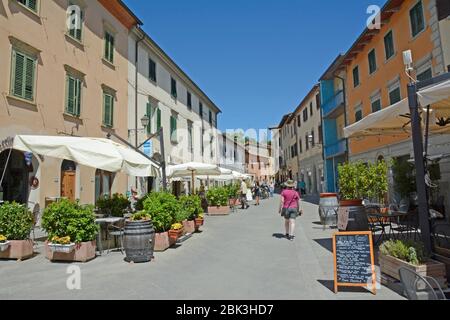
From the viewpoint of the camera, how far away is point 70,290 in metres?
5.18

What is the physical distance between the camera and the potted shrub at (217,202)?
58.7ft

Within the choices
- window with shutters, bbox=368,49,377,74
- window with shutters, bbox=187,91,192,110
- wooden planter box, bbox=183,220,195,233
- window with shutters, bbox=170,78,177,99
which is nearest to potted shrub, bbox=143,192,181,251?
wooden planter box, bbox=183,220,195,233

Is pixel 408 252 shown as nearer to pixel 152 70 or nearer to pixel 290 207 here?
pixel 290 207

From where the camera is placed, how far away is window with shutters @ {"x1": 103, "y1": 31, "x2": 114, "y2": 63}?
15984mm

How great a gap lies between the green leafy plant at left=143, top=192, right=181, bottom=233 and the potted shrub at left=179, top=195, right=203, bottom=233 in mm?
1600

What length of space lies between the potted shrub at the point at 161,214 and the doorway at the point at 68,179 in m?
5.84

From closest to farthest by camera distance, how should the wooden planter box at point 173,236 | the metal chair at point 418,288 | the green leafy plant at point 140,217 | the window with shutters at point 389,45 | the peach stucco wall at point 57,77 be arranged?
the metal chair at point 418,288 → the green leafy plant at point 140,217 → the wooden planter box at point 173,236 → the peach stucco wall at point 57,77 → the window with shutters at point 389,45

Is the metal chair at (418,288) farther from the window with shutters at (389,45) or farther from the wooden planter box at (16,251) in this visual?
the window with shutters at (389,45)

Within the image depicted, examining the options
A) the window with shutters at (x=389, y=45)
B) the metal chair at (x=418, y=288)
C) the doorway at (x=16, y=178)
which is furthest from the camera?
the window with shutters at (x=389, y=45)

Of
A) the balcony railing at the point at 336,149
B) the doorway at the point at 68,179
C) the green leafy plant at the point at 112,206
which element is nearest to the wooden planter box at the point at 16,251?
the green leafy plant at the point at 112,206

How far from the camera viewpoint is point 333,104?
994 inches

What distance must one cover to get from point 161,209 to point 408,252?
5.43m
